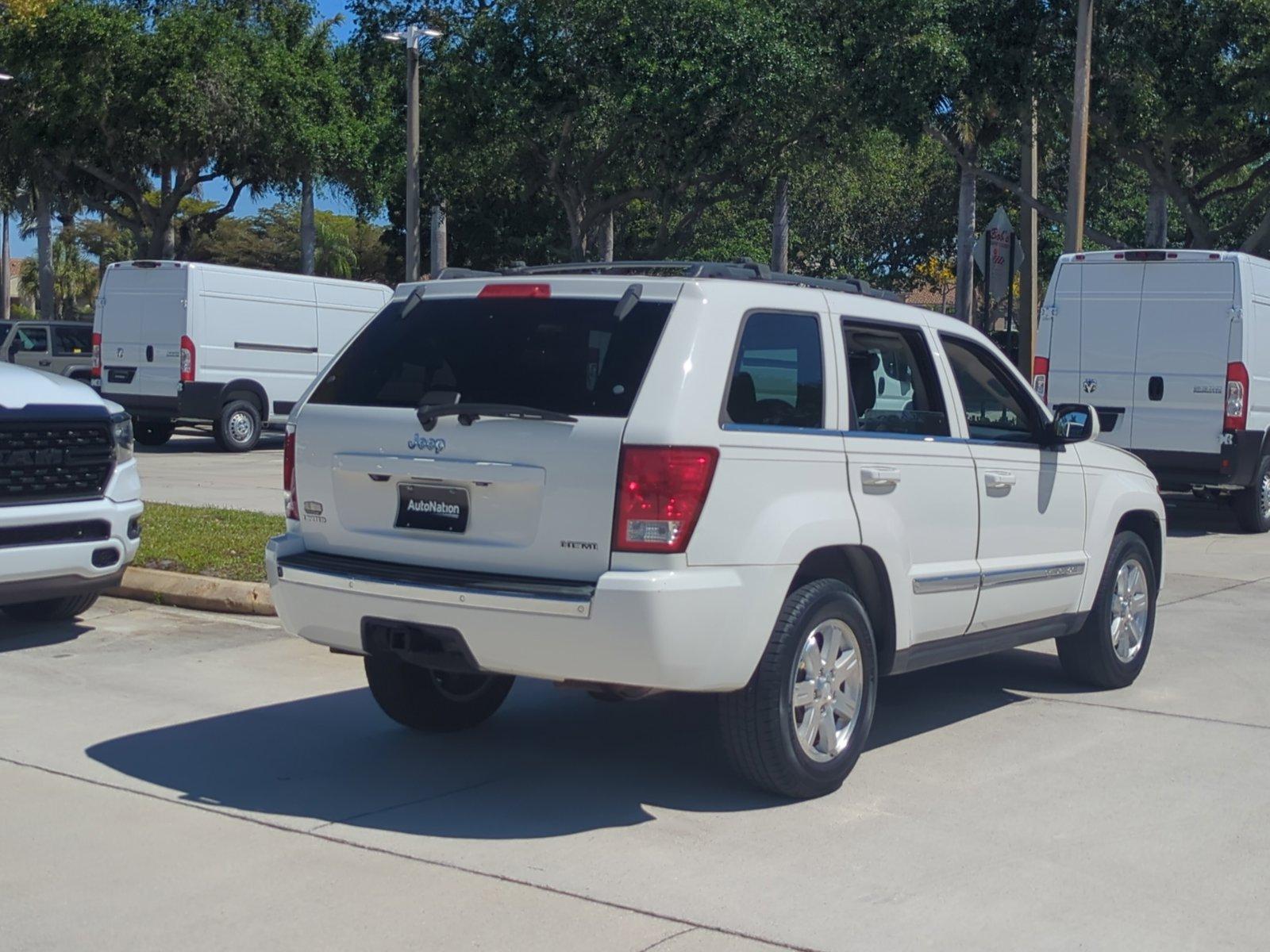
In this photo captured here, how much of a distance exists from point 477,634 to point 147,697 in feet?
8.78

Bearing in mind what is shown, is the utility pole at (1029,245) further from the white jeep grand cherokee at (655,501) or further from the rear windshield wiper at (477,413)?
the rear windshield wiper at (477,413)

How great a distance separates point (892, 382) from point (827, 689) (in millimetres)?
1400

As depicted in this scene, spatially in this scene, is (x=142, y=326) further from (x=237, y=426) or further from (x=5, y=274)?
(x=5, y=274)

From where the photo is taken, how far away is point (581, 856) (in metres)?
5.10

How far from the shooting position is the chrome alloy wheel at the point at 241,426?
21884mm

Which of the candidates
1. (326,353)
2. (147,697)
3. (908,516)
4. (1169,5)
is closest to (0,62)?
(326,353)

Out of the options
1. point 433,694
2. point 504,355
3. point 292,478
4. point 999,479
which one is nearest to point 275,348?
point 433,694

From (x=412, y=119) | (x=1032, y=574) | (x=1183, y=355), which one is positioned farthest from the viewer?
(x=412, y=119)

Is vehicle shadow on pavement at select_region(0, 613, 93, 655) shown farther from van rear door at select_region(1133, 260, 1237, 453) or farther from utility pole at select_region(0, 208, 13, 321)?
utility pole at select_region(0, 208, 13, 321)

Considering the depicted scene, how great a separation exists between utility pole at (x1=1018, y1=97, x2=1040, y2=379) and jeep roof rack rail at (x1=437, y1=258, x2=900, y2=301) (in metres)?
18.7

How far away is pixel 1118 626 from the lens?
7.84 m

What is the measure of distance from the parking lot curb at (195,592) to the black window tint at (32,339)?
17.5 meters

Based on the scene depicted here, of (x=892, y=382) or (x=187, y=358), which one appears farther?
(x=187, y=358)

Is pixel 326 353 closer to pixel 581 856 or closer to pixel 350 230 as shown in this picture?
pixel 581 856
